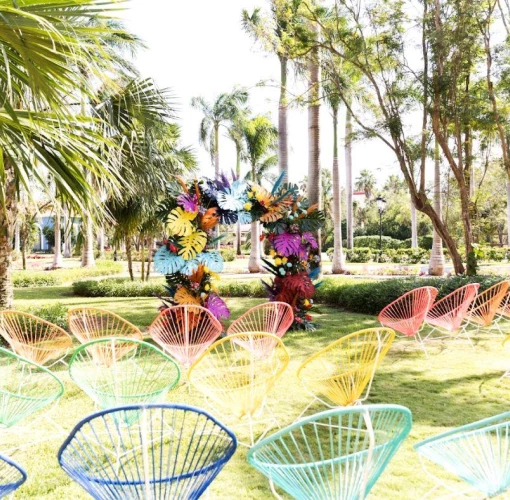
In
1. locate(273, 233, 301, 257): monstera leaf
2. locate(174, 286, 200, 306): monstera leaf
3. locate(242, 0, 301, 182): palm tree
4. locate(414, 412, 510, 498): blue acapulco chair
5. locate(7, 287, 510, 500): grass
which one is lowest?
locate(7, 287, 510, 500): grass

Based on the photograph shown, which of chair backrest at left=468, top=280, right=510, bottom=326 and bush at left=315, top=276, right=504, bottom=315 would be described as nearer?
chair backrest at left=468, top=280, right=510, bottom=326

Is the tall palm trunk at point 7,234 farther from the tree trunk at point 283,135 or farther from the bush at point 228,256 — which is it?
the bush at point 228,256

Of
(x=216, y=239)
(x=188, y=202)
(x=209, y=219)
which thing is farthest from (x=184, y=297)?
(x=188, y=202)

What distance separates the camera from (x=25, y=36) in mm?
3873

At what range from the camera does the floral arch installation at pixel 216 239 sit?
7520 millimetres

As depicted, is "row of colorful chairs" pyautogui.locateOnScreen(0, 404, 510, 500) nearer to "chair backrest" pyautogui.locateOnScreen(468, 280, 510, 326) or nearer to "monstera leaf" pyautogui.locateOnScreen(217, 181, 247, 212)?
"chair backrest" pyautogui.locateOnScreen(468, 280, 510, 326)

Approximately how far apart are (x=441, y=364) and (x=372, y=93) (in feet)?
30.4

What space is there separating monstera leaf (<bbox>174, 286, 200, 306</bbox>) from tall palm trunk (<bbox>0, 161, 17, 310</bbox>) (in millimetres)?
2592

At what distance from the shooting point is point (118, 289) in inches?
589

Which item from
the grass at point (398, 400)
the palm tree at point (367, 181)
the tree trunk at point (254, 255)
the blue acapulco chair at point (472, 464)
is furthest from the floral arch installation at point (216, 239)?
the palm tree at point (367, 181)

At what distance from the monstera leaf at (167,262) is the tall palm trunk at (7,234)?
7.14ft

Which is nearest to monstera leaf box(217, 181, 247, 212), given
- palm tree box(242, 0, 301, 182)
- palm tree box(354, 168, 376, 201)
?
palm tree box(242, 0, 301, 182)

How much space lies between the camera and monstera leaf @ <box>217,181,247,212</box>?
7711 millimetres

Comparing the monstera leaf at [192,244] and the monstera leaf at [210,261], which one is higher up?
the monstera leaf at [192,244]
